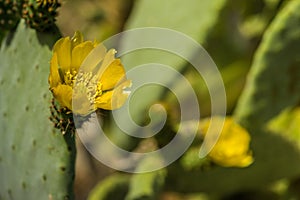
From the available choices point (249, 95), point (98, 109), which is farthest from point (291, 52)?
point (98, 109)

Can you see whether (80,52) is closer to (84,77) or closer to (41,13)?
(84,77)

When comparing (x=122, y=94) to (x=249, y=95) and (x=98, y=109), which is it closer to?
(x=98, y=109)

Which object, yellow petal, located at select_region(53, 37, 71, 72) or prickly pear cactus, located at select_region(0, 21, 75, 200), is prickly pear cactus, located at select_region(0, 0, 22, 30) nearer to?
prickly pear cactus, located at select_region(0, 21, 75, 200)

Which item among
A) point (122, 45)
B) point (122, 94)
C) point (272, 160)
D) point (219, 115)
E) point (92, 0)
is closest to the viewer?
point (122, 94)

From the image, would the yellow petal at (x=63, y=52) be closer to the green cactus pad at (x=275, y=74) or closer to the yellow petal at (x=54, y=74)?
the yellow petal at (x=54, y=74)

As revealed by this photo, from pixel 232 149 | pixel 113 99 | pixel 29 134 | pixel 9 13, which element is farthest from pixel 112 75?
pixel 232 149

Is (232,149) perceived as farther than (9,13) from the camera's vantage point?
Yes
